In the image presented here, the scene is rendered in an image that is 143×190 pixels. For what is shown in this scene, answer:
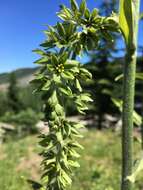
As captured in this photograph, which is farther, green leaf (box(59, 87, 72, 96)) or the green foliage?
the green foliage

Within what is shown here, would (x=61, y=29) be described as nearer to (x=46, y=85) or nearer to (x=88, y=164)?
(x=46, y=85)

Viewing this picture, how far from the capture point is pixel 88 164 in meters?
15.9

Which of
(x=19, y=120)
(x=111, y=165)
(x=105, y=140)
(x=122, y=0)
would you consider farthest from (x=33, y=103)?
(x=122, y=0)

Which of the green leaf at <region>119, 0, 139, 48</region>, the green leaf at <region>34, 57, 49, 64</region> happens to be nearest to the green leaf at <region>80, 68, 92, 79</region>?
the green leaf at <region>34, 57, 49, 64</region>

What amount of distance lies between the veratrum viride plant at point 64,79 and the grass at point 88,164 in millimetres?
7160

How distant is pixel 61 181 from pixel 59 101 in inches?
9.8

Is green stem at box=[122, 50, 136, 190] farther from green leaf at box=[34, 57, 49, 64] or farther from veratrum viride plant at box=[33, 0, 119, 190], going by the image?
green leaf at box=[34, 57, 49, 64]

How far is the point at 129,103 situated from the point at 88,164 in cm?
1447

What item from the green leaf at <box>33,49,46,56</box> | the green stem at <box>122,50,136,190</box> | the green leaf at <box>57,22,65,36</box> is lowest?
the green stem at <box>122,50,136,190</box>

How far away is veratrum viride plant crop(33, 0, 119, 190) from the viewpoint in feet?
4.72

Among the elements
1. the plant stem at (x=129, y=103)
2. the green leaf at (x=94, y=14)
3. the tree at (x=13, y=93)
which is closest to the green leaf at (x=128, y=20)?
the plant stem at (x=129, y=103)

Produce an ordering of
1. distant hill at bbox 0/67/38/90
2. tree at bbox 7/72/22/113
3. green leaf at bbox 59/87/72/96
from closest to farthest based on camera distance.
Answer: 1. green leaf at bbox 59/87/72/96
2. distant hill at bbox 0/67/38/90
3. tree at bbox 7/72/22/113

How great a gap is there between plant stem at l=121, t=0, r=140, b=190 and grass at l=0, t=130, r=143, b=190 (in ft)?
23.2

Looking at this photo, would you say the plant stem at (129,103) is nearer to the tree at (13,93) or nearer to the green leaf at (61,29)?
the green leaf at (61,29)
